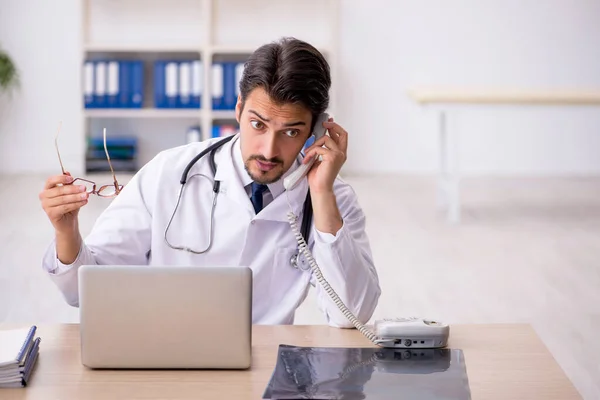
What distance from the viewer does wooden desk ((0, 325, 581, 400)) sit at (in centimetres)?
136

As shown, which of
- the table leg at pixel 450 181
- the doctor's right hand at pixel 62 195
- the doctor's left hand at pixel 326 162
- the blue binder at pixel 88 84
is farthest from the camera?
the blue binder at pixel 88 84

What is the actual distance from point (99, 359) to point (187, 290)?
0.18m

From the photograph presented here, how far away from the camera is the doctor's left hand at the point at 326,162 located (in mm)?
1752

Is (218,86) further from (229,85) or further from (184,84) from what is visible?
(184,84)

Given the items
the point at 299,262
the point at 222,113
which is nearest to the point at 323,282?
the point at 299,262

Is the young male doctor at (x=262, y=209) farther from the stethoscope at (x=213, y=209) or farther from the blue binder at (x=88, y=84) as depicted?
the blue binder at (x=88, y=84)

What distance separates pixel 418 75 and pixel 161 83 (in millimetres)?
1809

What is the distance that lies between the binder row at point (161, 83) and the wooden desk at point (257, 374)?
4913 mm

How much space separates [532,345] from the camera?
5.26 feet

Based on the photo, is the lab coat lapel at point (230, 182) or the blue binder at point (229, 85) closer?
the lab coat lapel at point (230, 182)

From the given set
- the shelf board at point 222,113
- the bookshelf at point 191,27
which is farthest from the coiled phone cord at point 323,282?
the bookshelf at point 191,27

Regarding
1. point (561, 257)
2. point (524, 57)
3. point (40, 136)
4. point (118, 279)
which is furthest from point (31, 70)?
point (118, 279)

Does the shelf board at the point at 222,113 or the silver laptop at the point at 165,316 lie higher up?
the shelf board at the point at 222,113

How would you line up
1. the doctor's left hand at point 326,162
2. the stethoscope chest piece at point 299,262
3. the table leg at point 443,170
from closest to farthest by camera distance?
the doctor's left hand at point 326,162 → the stethoscope chest piece at point 299,262 → the table leg at point 443,170
